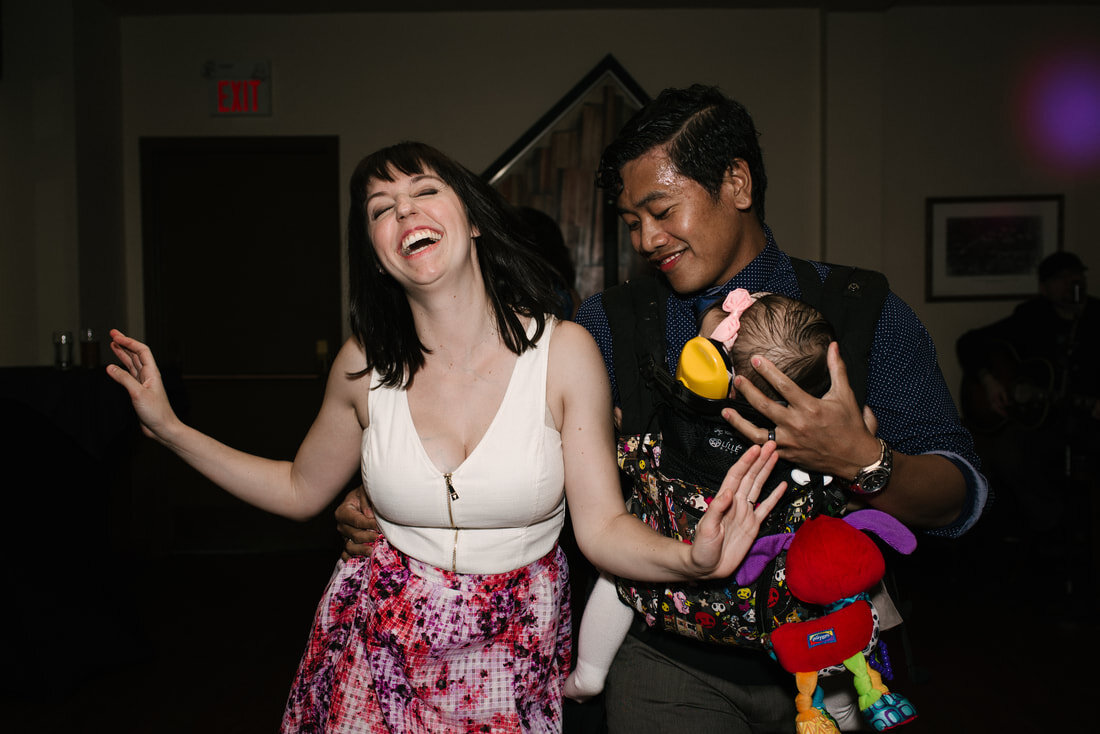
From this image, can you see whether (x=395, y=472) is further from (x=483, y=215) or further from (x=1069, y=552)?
(x=1069, y=552)

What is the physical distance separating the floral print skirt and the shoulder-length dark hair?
0.40 metres

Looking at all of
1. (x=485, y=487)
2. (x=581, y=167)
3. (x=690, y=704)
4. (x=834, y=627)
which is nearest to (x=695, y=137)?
(x=485, y=487)

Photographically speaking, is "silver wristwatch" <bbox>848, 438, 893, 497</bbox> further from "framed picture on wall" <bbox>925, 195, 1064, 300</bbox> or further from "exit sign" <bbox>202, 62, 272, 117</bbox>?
"exit sign" <bbox>202, 62, 272, 117</bbox>

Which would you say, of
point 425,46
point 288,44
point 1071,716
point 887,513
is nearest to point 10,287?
point 288,44

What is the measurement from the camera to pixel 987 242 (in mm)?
5410

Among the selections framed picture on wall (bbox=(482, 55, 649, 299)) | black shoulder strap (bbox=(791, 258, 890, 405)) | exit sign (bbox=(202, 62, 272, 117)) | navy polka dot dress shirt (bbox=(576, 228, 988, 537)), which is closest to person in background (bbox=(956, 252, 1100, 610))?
framed picture on wall (bbox=(482, 55, 649, 299))

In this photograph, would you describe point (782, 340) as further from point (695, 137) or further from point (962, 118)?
point (962, 118)

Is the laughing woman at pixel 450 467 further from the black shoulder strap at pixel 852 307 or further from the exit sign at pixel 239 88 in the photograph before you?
the exit sign at pixel 239 88

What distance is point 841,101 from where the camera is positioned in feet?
17.1

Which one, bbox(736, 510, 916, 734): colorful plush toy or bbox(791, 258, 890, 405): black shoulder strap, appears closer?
bbox(736, 510, 916, 734): colorful plush toy

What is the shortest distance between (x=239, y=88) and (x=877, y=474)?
17.2 feet

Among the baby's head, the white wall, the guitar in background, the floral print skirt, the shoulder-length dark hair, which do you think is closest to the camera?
the baby's head

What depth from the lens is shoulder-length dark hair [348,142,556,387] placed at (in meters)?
1.52

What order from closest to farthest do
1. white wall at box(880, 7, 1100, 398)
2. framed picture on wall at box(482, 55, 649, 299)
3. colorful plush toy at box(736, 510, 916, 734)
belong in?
colorful plush toy at box(736, 510, 916, 734) < framed picture on wall at box(482, 55, 649, 299) < white wall at box(880, 7, 1100, 398)
